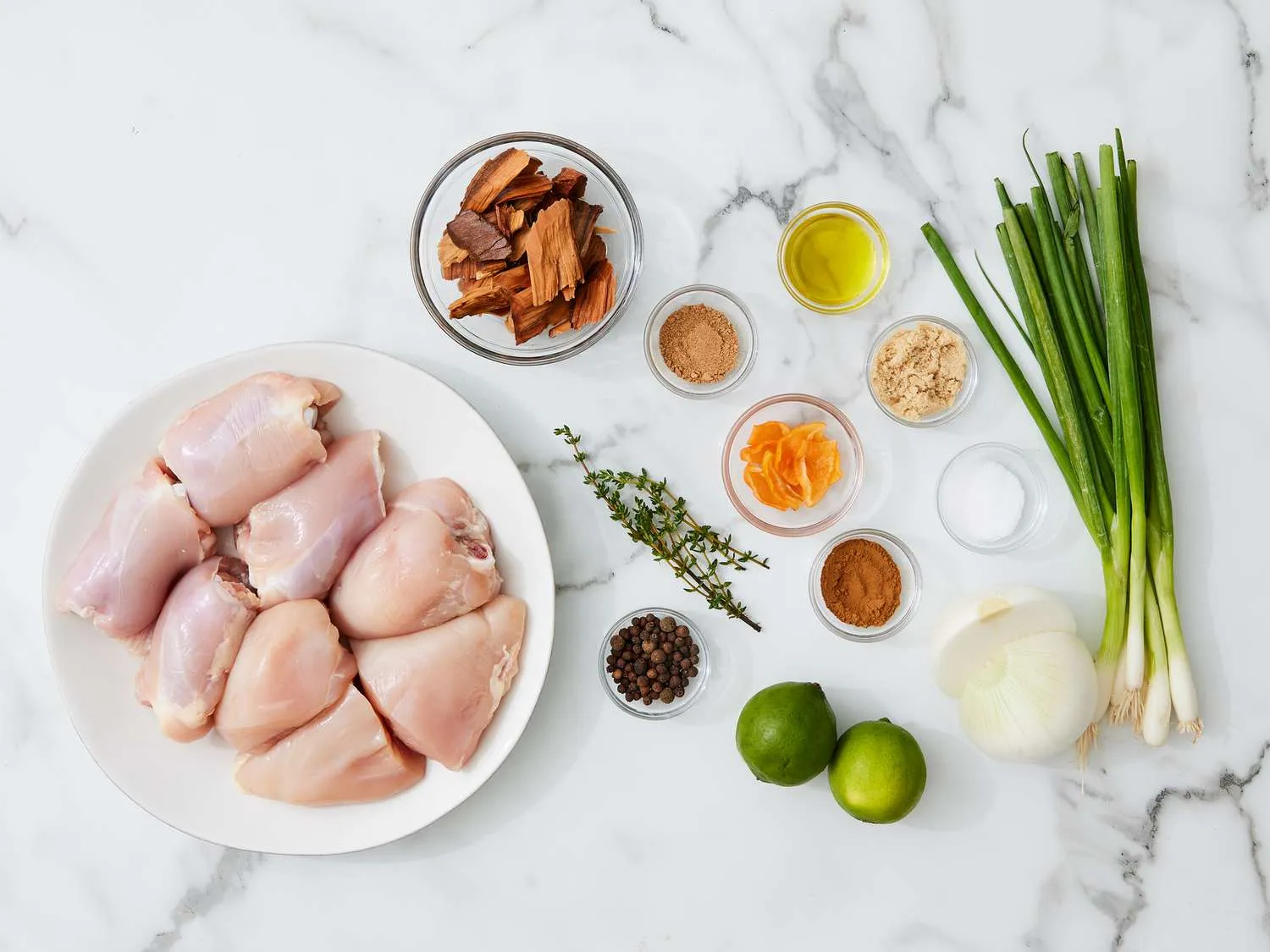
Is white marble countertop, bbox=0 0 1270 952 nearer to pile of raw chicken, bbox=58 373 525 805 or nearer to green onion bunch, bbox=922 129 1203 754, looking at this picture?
green onion bunch, bbox=922 129 1203 754

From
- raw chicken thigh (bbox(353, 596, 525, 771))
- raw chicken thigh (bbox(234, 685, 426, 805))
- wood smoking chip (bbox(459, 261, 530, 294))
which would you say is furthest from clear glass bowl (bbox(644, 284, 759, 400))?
raw chicken thigh (bbox(234, 685, 426, 805))

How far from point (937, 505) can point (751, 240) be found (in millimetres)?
553

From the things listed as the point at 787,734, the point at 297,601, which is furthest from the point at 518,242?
the point at 787,734

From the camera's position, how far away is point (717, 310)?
153cm

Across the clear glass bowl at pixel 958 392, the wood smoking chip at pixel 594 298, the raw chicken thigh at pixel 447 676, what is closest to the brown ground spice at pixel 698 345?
the wood smoking chip at pixel 594 298

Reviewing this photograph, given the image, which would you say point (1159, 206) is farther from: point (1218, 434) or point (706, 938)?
point (706, 938)

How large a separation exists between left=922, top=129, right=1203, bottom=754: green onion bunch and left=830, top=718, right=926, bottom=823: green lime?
0.35 m

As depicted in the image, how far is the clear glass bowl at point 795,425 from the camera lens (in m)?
1.50

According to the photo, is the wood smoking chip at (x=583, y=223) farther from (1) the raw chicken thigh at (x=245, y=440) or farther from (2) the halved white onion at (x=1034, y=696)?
(2) the halved white onion at (x=1034, y=696)

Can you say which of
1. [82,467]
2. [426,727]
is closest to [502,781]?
[426,727]

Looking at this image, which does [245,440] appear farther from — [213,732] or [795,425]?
[795,425]

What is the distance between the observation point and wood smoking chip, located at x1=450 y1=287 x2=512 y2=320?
4.58ft

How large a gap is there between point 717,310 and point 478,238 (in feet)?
1.36

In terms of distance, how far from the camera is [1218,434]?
1.56 metres
